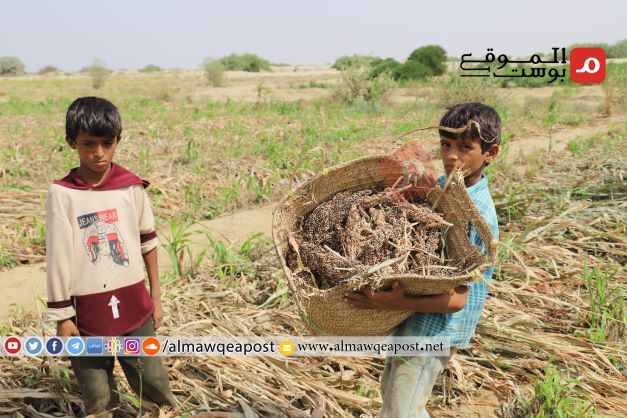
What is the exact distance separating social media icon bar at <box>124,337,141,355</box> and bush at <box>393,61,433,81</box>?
24196mm

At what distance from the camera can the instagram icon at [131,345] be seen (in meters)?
1.90

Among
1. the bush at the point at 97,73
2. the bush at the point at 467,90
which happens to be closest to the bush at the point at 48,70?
the bush at the point at 97,73

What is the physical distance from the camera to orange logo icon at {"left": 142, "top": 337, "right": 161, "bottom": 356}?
1.98m

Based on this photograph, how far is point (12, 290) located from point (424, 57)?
28.2 metres

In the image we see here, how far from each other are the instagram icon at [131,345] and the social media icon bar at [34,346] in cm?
88

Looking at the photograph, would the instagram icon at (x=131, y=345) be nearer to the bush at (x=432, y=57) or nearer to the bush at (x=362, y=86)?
the bush at (x=362, y=86)

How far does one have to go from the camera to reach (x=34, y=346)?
8.52 ft

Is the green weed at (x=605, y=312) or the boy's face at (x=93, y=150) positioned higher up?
the boy's face at (x=93, y=150)

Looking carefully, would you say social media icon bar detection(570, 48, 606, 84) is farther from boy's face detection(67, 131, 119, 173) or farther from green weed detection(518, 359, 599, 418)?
boy's face detection(67, 131, 119, 173)

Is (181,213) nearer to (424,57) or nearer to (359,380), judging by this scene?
(359,380)

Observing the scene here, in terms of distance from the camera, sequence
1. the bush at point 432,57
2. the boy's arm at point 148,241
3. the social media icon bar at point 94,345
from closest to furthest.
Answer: the social media icon bar at point 94,345
the boy's arm at point 148,241
the bush at point 432,57

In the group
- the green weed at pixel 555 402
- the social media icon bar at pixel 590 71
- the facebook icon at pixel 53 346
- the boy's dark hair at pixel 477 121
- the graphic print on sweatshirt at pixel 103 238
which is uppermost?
the social media icon bar at pixel 590 71

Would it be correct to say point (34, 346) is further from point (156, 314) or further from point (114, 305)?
point (114, 305)

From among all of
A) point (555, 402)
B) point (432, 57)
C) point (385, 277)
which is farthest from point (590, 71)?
point (385, 277)
